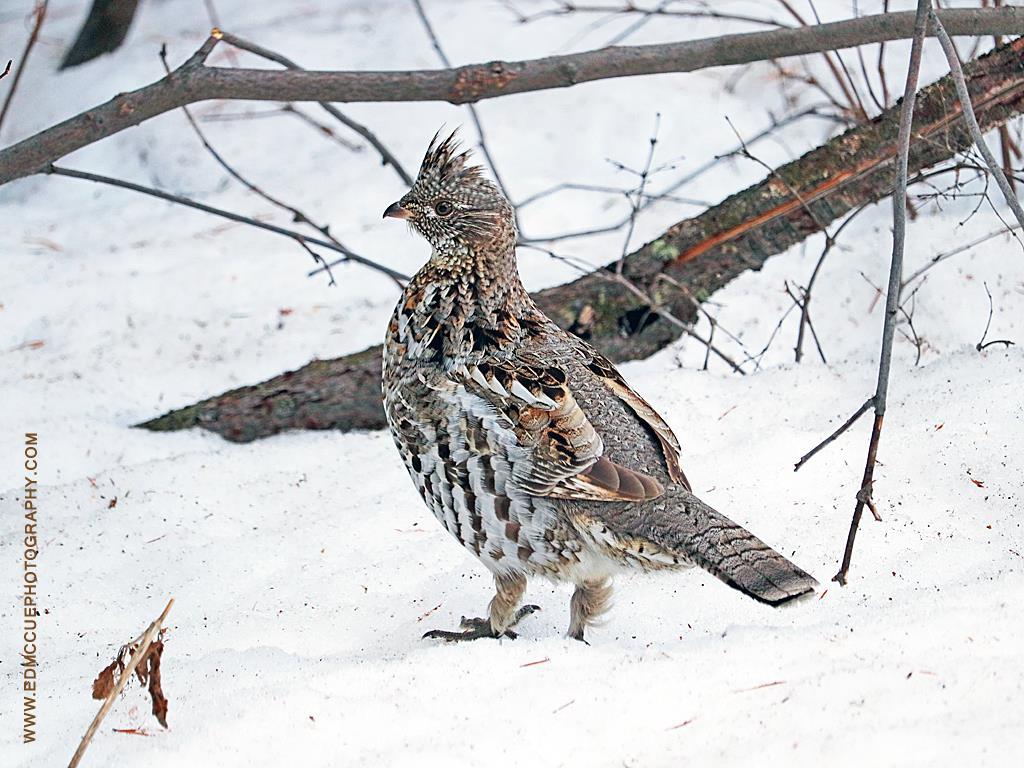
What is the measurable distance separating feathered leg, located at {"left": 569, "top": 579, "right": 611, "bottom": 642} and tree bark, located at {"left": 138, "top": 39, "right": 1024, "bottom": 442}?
6.31 feet

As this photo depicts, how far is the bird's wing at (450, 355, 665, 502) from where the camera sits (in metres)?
3.29

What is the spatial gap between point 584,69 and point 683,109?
4.28 m

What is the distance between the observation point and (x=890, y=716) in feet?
8.49

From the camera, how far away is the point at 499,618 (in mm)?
3600

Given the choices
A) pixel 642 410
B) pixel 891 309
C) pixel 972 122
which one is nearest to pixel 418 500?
pixel 642 410

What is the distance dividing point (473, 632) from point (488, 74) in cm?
187

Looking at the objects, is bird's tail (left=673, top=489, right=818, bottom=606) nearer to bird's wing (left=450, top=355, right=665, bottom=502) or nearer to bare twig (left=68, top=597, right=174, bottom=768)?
bird's wing (left=450, top=355, right=665, bottom=502)

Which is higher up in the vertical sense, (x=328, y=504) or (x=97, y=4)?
(x=97, y=4)

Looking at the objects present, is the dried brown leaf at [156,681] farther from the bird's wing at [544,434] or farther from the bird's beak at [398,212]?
the bird's beak at [398,212]

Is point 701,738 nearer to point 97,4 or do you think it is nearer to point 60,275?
point 60,275

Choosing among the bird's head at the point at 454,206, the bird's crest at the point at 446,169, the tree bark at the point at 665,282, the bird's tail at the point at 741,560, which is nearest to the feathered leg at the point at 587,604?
the bird's tail at the point at 741,560

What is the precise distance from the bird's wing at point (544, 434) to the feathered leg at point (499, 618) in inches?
14.5

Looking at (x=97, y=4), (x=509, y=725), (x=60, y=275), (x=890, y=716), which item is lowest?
(x=890, y=716)

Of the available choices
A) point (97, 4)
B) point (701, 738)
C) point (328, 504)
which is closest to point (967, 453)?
point (701, 738)
